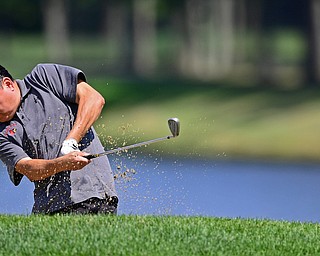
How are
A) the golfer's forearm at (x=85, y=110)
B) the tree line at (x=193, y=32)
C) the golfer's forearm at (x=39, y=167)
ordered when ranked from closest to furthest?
1. the golfer's forearm at (x=39, y=167)
2. the golfer's forearm at (x=85, y=110)
3. the tree line at (x=193, y=32)

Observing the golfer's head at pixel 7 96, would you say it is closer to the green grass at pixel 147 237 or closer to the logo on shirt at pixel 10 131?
the logo on shirt at pixel 10 131

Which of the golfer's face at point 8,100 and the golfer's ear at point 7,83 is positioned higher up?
the golfer's ear at point 7,83

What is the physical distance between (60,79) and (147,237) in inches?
49.9

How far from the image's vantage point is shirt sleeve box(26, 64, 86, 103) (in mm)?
7844

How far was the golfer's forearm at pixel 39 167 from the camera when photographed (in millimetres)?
7500

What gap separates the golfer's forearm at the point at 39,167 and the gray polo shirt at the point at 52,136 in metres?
0.06

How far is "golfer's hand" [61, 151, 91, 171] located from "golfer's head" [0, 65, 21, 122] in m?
0.52

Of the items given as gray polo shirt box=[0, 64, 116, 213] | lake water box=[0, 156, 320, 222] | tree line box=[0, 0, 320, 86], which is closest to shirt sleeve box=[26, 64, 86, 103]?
gray polo shirt box=[0, 64, 116, 213]

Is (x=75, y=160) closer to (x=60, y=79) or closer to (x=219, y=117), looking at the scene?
(x=60, y=79)

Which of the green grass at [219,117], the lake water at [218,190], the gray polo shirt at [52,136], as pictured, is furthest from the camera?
the green grass at [219,117]

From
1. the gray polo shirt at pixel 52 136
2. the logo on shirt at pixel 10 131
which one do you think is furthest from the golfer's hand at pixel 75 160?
the logo on shirt at pixel 10 131

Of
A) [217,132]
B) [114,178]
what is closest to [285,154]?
[217,132]

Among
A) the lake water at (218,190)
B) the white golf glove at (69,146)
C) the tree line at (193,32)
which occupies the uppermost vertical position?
the white golf glove at (69,146)

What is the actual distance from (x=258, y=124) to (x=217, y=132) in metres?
1.33
